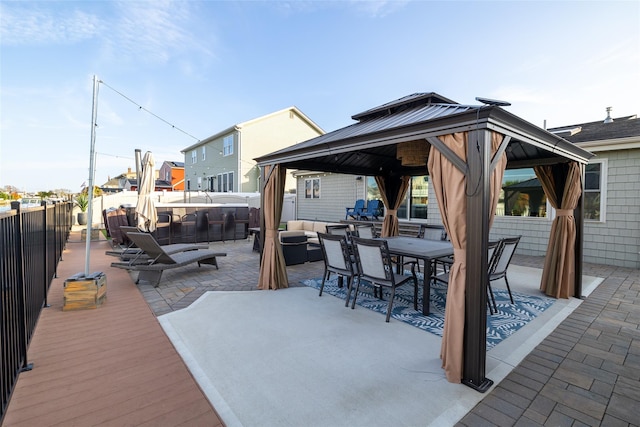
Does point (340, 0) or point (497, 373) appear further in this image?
point (340, 0)

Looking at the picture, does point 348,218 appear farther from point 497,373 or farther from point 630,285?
point 497,373

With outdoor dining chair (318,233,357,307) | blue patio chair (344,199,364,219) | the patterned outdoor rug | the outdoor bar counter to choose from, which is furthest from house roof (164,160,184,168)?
outdoor dining chair (318,233,357,307)

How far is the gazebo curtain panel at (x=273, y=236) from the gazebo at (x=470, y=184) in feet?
0.06

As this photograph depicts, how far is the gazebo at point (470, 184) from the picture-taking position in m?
2.44

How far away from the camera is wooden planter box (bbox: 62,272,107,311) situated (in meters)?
3.97

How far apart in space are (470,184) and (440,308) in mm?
2449

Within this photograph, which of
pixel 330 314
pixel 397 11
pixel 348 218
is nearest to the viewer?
pixel 330 314

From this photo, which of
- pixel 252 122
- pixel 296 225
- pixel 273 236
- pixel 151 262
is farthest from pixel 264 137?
pixel 273 236

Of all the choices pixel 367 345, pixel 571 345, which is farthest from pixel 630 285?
pixel 367 345

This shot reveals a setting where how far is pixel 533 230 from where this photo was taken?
8125mm

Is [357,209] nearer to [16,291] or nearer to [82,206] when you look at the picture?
[16,291]

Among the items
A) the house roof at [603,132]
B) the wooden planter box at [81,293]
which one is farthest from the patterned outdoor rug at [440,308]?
the house roof at [603,132]

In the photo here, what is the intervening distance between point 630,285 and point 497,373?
4.95 m

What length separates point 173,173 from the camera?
32.2 meters
